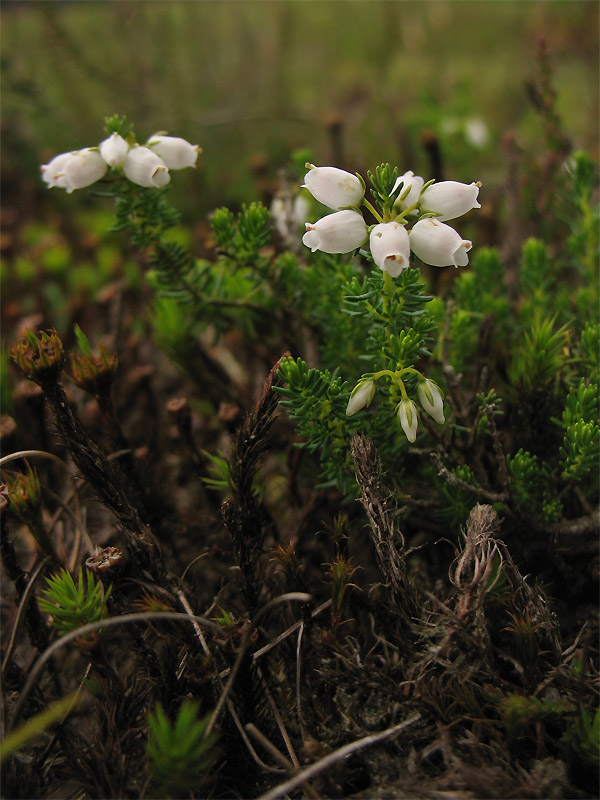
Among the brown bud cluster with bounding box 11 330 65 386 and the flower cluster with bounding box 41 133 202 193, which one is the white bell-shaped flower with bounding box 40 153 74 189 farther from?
the brown bud cluster with bounding box 11 330 65 386

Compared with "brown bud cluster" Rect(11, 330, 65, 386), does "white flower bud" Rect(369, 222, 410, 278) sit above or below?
above

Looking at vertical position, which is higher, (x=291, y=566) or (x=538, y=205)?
(x=538, y=205)

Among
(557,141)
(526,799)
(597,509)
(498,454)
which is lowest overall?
(526,799)

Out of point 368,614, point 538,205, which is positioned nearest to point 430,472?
point 368,614

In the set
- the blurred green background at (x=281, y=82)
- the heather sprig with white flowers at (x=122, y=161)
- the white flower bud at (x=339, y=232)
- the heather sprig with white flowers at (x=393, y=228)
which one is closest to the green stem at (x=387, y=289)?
the heather sprig with white flowers at (x=393, y=228)

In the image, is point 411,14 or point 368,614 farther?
point 411,14

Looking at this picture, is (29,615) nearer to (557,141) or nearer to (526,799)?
(526,799)

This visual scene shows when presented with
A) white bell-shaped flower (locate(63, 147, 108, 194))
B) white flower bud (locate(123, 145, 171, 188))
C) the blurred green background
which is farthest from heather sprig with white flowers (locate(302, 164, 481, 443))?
the blurred green background

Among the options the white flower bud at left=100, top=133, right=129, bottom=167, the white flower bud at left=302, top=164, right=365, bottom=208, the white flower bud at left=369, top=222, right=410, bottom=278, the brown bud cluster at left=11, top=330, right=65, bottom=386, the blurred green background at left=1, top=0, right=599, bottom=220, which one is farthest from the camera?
the blurred green background at left=1, top=0, right=599, bottom=220

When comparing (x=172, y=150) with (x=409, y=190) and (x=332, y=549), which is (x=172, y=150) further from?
(x=332, y=549)
